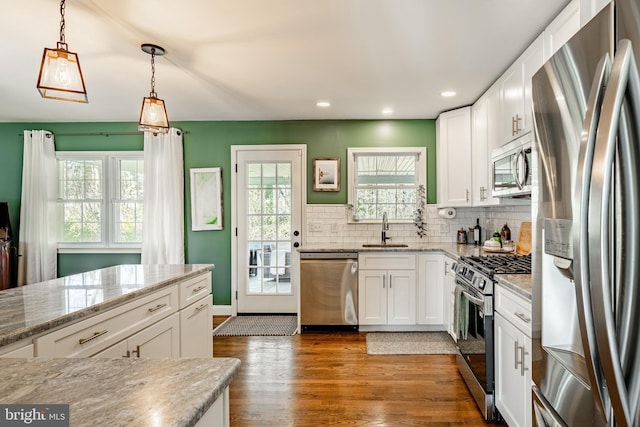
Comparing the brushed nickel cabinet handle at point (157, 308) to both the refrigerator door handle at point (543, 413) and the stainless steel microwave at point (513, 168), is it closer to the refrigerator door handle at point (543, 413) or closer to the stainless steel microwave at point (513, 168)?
the refrigerator door handle at point (543, 413)

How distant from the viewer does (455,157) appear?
3.88 metres

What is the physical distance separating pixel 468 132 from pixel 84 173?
4778 millimetres

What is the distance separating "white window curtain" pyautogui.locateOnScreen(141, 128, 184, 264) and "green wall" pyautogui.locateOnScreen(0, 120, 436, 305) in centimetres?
17

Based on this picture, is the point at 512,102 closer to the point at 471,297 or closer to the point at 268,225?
the point at 471,297

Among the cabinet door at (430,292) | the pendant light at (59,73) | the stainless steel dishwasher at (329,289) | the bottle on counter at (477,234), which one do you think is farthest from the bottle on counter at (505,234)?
the pendant light at (59,73)

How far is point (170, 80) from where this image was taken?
3.12 meters

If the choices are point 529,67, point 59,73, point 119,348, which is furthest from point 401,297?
point 59,73

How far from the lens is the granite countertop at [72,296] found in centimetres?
122

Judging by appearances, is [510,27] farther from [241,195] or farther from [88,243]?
[88,243]

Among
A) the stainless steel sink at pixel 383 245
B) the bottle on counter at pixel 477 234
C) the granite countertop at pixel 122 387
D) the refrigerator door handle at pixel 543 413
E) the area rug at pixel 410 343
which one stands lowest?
the area rug at pixel 410 343

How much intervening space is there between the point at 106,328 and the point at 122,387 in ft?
3.24

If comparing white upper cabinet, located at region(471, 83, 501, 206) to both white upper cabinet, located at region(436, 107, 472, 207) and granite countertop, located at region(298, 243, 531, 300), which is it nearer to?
white upper cabinet, located at region(436, 107, 472, 207)

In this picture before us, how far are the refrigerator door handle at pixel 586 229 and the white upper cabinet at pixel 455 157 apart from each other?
10.3 feet

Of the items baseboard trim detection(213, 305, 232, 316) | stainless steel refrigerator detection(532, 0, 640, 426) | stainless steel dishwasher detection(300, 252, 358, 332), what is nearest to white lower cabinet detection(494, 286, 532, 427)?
stainless steel refrigerator detection(532, 0, 640, 426)
